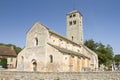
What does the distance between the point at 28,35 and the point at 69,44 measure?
37.5 ft

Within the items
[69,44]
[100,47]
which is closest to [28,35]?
[69,44]

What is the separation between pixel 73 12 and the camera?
51.1 meters

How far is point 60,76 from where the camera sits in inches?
816

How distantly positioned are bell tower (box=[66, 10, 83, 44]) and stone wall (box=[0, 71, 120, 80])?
2803 cm

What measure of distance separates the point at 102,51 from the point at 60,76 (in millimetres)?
40189

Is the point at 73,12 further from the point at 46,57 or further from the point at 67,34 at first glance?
the point at 46,57

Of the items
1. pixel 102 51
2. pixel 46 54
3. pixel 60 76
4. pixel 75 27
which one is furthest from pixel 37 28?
pixel 102 51

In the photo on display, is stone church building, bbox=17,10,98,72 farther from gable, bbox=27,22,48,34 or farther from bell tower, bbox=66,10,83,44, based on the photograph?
bell tower, bbox=66,10,83,44

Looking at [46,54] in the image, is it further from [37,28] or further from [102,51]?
[102,51]

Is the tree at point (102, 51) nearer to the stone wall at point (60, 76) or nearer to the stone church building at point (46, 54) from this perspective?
the stone church building at point (46, 54)

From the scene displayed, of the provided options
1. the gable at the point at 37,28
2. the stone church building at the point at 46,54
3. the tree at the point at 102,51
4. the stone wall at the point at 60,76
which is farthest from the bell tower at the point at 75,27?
the stone wall at the point at 60,76

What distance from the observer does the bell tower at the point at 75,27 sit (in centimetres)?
4920

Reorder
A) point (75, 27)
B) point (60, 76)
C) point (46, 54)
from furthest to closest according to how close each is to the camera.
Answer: point (75, 27) → point (46, 54) → point (60, 76)

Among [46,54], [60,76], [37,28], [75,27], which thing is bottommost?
[60,76]
